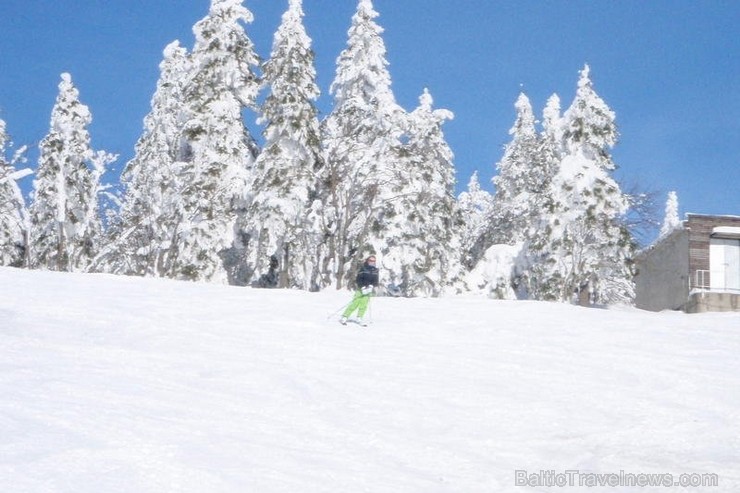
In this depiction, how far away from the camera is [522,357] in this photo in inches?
778

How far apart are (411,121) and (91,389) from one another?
96.9 ft

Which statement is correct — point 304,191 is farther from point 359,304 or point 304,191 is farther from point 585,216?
point 359,304

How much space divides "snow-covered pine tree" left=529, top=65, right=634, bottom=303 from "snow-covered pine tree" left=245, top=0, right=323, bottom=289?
9.53 metres

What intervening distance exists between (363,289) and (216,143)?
1972 cm

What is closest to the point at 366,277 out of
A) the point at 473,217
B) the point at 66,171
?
the point at 66,171

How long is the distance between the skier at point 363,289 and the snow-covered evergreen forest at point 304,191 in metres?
15.5

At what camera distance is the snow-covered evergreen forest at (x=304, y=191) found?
39688 millimetres

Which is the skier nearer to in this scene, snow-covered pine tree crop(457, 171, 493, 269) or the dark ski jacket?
the dark ski jacket

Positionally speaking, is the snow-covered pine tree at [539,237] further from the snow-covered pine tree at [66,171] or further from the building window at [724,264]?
the snow-covered pine tree at [66,171]

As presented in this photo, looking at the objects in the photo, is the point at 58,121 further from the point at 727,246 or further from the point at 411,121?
the point at 727,246

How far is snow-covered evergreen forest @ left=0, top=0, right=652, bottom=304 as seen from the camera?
39688mm

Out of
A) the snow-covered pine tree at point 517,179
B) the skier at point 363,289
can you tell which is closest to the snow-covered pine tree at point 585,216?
the snow-covered pine tree at point 517,179

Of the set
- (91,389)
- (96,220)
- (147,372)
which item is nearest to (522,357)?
(147,372)

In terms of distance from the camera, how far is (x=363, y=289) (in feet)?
75.0
